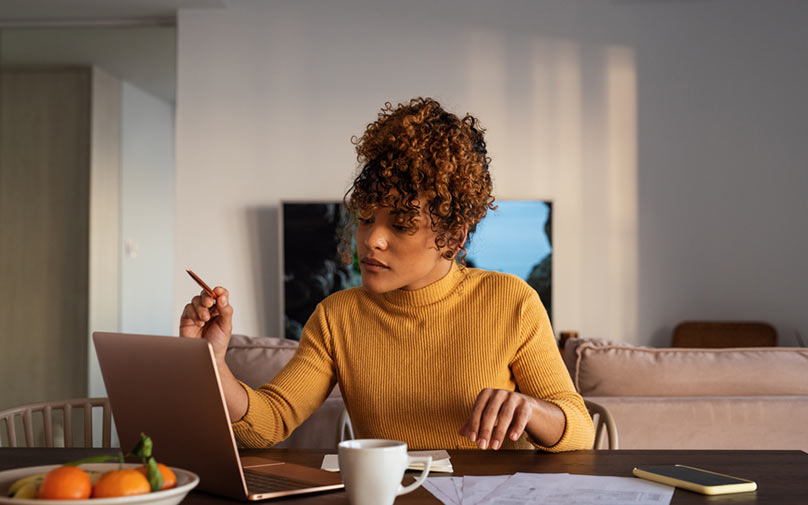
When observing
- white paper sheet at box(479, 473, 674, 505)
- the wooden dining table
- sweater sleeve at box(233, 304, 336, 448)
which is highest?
sweater sleeve at box(233, 304, 336, 448)

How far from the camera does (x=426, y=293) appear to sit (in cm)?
144

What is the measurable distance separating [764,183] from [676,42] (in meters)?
0.91

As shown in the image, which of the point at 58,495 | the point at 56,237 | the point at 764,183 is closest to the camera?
the point at 58,495

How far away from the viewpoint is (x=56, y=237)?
5.71 m

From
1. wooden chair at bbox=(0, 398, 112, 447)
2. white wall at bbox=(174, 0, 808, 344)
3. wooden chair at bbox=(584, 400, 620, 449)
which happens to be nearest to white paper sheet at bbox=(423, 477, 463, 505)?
wooden chair at bbox=(584, 400, 620, 449)

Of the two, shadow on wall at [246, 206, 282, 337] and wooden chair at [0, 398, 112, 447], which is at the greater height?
shadow on wall at [246, 206, 282, 337]

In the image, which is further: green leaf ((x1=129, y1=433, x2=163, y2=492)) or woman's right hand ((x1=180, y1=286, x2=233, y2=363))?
woman's right hand ((x1=180, y1=286, x2=233, y2=363))

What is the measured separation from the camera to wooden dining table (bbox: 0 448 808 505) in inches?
37.3

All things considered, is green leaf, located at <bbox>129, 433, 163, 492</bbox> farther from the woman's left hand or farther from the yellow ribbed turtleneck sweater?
the yellow ribbed turtleneck sweater

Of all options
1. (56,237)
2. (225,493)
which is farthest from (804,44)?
(56,237)

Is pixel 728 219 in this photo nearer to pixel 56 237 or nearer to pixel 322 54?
pixel 322 54

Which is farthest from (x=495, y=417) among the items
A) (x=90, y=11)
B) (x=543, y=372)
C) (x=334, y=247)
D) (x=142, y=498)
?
(x=90, y=11)

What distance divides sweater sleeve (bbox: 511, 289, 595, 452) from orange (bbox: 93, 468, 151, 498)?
0.70 m

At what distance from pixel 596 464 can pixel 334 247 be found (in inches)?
132
